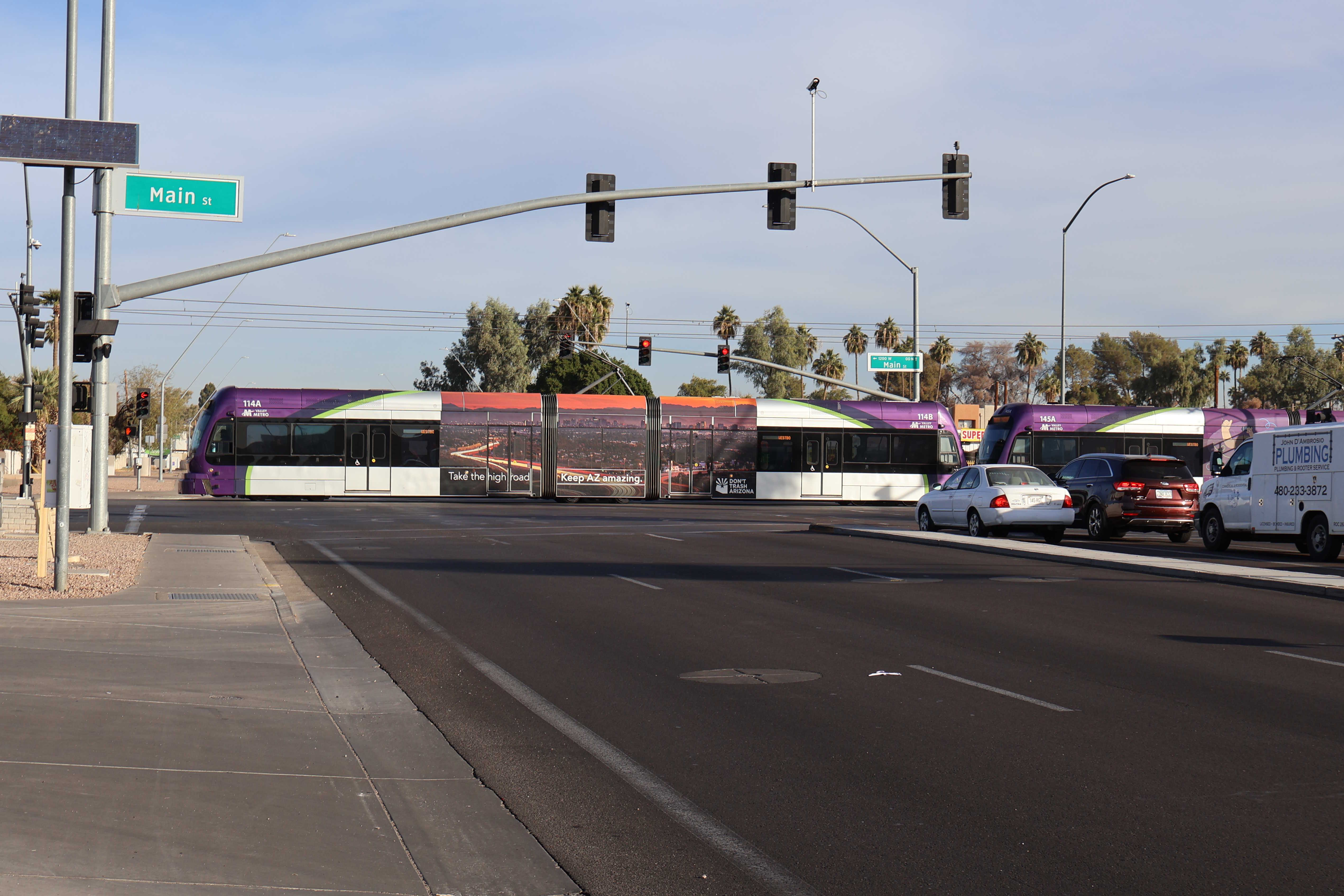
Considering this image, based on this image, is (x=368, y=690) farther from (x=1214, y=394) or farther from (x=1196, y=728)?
(x=1214, y=394)

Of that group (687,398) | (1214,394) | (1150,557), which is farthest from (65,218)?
(1214,394)

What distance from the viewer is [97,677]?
29.9 ft

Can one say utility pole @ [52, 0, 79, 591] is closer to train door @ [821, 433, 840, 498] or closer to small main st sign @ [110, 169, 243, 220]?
small main st sign @ [110, 169, 243, 220]

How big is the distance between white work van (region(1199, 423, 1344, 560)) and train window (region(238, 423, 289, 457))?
1110 inches

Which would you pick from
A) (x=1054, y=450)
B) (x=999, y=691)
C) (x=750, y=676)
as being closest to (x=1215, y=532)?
(x=999, y=691)

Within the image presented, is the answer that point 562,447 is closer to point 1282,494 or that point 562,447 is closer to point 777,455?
point 777,455

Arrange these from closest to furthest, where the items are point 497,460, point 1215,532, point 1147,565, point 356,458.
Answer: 1. point 1147,565
2. point 1215,532
3. point 356,458
4. point 497,460

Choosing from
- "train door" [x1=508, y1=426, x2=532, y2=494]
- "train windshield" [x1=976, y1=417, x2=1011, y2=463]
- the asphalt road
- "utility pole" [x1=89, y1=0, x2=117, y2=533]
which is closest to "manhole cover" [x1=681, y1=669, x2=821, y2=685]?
the asphalt road

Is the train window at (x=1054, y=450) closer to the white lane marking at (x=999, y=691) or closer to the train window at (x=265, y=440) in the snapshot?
the train window at (x=265, y=440)

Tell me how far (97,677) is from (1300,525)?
19986 millimetres

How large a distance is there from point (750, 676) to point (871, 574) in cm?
902

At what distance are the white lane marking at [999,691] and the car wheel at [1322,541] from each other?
46.3 ft

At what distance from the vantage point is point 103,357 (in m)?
22.7

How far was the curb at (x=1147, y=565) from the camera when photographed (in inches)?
648
